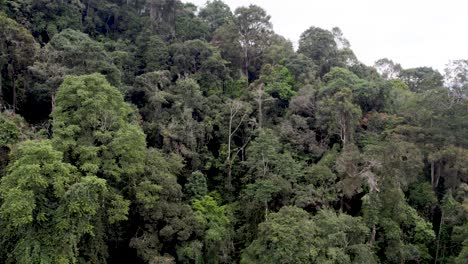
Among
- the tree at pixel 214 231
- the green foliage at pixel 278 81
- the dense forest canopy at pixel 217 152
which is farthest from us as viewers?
the green foliage at pixel 278 81

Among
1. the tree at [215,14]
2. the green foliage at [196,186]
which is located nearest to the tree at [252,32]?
the tree at [215,14]

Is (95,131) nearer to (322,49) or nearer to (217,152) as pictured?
(217,152)

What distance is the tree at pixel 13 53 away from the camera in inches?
838

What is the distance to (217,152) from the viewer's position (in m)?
26.3

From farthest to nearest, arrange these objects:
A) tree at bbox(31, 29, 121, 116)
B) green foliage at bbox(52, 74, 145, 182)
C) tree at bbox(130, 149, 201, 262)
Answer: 1. tree at bbox(31, 29, 121, 116)
2. tree at bbox(130, 149, 201, 262)
3. green foliage at bbox(52, 74, 145, 182)

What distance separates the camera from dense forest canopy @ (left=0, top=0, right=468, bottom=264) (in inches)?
620

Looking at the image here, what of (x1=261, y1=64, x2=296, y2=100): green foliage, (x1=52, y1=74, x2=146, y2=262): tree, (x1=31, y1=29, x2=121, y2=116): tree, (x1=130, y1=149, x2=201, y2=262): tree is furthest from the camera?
(x1=261, y1=64, x2=296, y2=100): green foliage

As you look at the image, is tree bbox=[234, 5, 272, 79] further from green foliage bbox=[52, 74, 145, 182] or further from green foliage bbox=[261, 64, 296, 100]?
green foliage bbox=[52, 74, 145, 182]

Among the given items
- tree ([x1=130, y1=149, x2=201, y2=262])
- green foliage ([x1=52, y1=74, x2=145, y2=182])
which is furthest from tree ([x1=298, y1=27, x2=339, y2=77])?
green foliage ([x1=52, y1=74, x2=145, y2=182])

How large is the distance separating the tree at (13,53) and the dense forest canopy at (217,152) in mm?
79

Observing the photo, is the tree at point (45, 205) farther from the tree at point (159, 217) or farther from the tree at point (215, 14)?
the tree at point (215, 14)

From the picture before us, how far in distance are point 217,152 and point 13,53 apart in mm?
12881

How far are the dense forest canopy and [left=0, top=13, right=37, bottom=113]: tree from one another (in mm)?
79

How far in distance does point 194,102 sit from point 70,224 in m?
12.5
